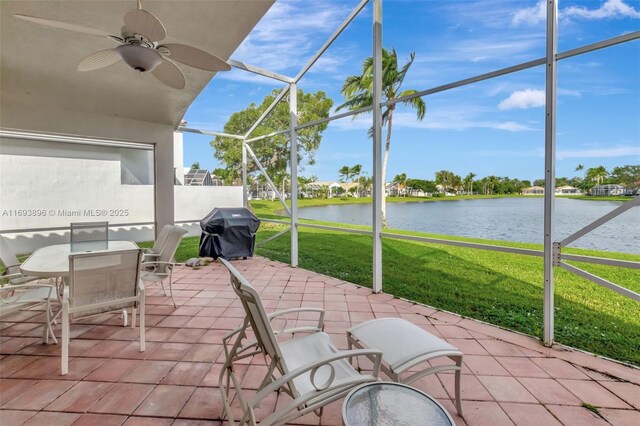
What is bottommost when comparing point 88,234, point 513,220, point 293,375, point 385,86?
point 293,375

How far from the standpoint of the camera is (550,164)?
273 cm

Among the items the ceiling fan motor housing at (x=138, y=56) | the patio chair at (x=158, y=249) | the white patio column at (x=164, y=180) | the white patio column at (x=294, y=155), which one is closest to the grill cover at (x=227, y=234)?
the white patio column at (x=164, y=180)

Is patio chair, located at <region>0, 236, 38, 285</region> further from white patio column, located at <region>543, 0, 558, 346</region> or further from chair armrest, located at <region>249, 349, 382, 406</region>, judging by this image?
white patio column, located at <region>543, 0, 558, 346</region>

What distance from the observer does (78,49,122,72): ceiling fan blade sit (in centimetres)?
269

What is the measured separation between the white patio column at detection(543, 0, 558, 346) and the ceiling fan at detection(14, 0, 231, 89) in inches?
113

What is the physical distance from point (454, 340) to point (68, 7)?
4.52 metres

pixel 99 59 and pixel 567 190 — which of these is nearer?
pixel 99 59

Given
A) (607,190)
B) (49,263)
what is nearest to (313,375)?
(49,263)

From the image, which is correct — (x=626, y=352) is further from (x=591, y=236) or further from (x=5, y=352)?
(x=5, y=352)

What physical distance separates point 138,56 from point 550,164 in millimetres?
3579

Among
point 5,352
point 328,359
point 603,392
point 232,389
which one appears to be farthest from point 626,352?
point 5,352

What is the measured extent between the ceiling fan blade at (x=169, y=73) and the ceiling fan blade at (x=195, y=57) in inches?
4.4

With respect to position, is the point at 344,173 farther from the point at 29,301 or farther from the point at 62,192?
the point at 29,301

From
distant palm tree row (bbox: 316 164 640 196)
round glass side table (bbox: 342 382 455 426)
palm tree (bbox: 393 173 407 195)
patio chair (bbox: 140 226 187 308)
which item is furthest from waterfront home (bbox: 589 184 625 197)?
patio chair (bbox: 140 226 187 308)
